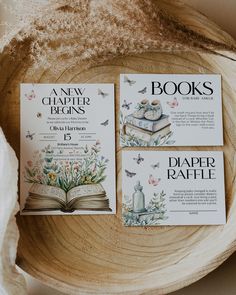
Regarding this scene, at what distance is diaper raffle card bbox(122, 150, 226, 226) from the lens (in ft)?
2.38

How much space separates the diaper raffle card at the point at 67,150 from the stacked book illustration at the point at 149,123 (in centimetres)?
4

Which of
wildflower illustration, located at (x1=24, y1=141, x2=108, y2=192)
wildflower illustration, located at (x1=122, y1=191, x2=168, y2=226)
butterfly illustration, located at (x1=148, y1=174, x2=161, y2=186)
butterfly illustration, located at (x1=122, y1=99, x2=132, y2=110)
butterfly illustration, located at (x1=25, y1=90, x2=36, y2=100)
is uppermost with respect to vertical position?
butterfly illustration, located at (x1=25, y1=90, x2=36, y2=100)

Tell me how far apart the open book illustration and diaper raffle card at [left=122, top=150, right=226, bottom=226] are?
0.04 metres

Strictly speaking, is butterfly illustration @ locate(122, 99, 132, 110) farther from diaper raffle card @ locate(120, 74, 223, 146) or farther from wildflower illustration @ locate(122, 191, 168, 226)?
wildflower illustration @ locate(122, 191, 168, 226)

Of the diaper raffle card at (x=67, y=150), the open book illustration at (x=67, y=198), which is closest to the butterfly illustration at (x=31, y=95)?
the diaper raffle card at (x=67, y=150)

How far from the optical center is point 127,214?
2.37 feet

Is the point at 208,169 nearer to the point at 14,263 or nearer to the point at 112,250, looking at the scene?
the point at 112,250

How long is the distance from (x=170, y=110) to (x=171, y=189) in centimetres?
13

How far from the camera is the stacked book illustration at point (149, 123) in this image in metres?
0.74

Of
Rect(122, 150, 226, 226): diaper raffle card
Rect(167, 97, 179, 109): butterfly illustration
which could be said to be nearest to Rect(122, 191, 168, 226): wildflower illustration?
Rect(122, 150, 226, 226): diaper raffle card

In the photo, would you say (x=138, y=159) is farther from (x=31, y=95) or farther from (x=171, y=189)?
(x=31, y=95)

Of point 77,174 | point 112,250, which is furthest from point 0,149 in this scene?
point 112,250

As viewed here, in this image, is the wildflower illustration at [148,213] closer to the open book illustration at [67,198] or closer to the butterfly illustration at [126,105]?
the open book illustration at [67,198]

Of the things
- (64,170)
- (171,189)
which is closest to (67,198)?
(64,170)
